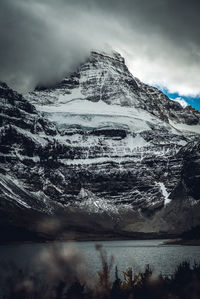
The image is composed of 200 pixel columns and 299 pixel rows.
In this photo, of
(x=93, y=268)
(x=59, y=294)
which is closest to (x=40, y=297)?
(x=59, y=294)

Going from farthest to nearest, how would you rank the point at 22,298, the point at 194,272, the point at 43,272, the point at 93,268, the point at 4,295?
the point at 93,268, the point at 43,272, the point at 194,272, the point at 4,295, the point at 22,298

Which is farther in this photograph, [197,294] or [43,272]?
[43,272]

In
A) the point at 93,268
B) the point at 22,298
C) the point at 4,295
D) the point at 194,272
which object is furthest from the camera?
the point at 93,268

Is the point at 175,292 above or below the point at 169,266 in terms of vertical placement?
below

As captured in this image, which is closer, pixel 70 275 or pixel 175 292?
pixel 175 292

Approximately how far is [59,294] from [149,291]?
14.4 metres

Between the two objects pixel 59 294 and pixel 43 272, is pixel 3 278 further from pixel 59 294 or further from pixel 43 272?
pixel 59 294

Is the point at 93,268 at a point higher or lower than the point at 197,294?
higher

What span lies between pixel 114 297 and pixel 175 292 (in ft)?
35.4

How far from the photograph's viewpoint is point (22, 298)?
251ft

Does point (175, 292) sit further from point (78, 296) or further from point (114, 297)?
point (78, 296)

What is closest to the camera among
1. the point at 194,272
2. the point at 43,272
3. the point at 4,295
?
the point at 4,295

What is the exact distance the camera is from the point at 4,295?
282ft

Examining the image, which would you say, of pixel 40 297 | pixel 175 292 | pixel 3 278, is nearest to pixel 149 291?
pixel 175 292
